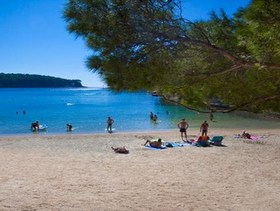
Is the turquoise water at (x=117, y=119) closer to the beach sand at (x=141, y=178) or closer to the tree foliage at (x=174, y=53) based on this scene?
the tree foliage at (x=174, y=53)

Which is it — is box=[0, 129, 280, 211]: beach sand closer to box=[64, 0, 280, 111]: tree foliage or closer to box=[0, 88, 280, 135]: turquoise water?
box=[0, 88, 280, 135]: turquoise water

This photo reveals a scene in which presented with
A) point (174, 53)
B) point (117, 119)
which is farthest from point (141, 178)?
point (117, 119)

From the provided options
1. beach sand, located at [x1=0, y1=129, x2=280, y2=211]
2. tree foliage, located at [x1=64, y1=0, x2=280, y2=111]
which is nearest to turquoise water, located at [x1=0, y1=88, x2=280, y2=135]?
tree foliage, located at [x1=64, y1=0, x2=280, y2=111]

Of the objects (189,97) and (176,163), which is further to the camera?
(176,163)

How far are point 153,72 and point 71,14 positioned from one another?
1.10 metres

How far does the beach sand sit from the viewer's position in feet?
29.2

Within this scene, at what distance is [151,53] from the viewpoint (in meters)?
4.37

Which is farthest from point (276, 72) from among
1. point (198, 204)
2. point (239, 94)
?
point (198, 204)

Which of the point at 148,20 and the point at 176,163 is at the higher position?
the point at 148,20

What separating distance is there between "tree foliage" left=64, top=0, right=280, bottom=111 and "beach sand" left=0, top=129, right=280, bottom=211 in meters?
4.28

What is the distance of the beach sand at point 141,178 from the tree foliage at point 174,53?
4.28 m

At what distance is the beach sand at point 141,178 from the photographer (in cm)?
889

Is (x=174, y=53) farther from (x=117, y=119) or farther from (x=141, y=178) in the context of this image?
(x=117, y=119)

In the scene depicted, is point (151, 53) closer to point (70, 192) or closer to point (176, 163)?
point (70, 192)
